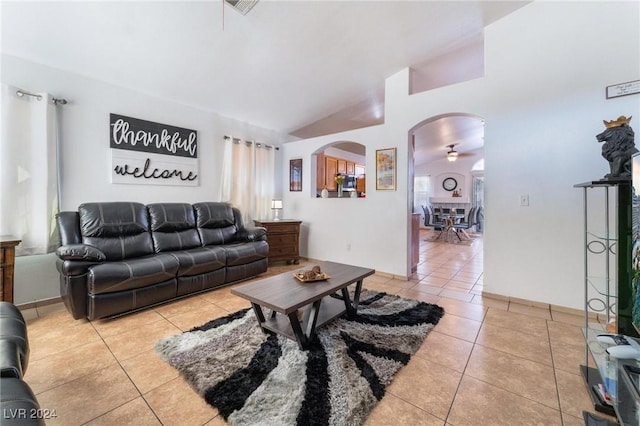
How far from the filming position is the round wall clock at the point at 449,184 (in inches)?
371

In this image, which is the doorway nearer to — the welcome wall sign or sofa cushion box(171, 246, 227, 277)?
the welcome wall sign

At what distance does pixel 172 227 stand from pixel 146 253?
451 millimetres

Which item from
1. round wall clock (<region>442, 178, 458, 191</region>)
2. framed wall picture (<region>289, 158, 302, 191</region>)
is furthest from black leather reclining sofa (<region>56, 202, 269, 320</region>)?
round wall clock (<region>442, 178, 458, 191</region>)

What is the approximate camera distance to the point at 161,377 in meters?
1.65

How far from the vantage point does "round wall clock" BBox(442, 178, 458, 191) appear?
9.43 metres

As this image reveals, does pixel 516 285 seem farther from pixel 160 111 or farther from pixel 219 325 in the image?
pixel 160 111

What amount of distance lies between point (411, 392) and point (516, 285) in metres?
2.18

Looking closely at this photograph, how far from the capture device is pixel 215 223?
3.76 m

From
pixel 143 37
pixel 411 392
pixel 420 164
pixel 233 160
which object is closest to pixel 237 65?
pixel 143 37

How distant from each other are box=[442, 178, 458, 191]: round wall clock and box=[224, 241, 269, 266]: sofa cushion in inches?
319

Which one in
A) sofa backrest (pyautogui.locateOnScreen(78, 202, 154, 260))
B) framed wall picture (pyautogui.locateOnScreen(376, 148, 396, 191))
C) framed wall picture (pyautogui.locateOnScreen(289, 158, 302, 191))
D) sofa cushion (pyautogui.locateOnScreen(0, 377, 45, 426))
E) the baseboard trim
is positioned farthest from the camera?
framed wall picture (pyautogui.locateOnScreen(289, 158, 302, 191))

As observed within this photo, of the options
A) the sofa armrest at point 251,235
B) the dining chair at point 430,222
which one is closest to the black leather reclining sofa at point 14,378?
the sofa armrest at point 251,235

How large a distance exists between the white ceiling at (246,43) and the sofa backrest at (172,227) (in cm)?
154

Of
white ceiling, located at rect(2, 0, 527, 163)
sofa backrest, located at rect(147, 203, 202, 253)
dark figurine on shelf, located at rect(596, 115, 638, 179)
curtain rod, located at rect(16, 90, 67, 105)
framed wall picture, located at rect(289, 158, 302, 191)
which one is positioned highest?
white ceiling, located at rect(2, 0, 527, 163)
